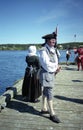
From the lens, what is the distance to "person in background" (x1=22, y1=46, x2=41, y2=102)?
25.8 ft

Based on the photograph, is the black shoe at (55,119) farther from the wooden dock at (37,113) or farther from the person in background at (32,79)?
the person in background at (32,79)

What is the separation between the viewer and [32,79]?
7.92m

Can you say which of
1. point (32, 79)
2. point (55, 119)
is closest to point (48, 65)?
point (55, 119)

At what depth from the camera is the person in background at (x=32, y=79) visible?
7.88 m

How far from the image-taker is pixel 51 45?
6.36 m

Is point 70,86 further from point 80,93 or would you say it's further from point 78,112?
point 78,112

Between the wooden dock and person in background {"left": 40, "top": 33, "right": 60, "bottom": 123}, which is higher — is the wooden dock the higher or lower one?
the lower one

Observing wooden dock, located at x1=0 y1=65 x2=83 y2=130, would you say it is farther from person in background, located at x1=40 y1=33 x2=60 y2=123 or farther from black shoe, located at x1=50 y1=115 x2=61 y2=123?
person in background, located at x1=40 y1=33 x2=60 y2=123

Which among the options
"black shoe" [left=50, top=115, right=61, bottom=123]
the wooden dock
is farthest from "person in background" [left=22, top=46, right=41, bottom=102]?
"black shoe" [left=50, top=115, right=61, bottom=123]

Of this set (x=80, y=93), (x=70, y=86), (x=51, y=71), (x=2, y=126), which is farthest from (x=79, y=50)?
(x=2, y=126)

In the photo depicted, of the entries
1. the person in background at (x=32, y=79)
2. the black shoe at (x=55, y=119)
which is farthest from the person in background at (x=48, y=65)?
the person in background at (x=32, y=79)

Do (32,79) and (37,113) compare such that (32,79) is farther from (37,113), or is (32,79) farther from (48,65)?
(48,65)

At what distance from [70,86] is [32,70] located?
3770 millimetres

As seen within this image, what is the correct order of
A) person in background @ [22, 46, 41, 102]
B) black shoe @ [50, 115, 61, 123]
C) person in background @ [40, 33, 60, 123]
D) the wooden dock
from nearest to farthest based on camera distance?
the wooden dock, black shoe @ [50, 115, 61, 123], person in background @ [40, 33, 60, 123], person in background @ [22, 46, 41, 102]
